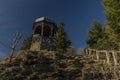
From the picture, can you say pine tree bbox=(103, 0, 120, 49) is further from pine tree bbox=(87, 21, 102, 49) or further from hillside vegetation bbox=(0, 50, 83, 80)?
pine tree bbox=(87, 21, 102, 49)

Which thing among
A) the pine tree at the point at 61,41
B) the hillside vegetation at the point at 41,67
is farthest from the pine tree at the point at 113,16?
the pine tree at the point at 61,41

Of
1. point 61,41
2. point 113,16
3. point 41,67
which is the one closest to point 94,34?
point 61,41

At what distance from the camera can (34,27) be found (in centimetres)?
4022

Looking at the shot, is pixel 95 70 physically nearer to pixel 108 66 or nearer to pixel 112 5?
pixel 108 66

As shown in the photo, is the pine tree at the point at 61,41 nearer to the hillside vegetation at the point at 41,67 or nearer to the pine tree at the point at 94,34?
the pine tree at the point at 94,34

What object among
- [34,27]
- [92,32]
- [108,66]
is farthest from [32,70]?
[92,32]

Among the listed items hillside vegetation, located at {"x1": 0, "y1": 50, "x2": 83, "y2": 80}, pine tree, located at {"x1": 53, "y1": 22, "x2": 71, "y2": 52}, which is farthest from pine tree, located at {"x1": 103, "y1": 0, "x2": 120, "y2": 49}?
pine tree, located at {"x1": 53, "y1": 22, "x2": 71, "y2": 52}

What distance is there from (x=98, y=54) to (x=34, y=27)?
16957 millimetres

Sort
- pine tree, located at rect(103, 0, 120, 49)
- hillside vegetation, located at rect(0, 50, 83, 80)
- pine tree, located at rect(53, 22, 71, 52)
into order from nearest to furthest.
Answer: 1. pine tree, located at rect(103, 0, 120, 49)
2. hillside vegetation, located at rect(0, 50, 83, 80)
3. pine tree, located at rect(53, 22, 71, 52)

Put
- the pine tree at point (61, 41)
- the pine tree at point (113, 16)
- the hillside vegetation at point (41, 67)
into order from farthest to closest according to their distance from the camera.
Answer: the pine tree at point (61, 41) → the hillside vegetation at point (41, 67) → the pine tree at point (113, 16)

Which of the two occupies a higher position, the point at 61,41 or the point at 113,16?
the point at 61,41

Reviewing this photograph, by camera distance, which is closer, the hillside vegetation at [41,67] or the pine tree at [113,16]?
the pine tree at [113,16]

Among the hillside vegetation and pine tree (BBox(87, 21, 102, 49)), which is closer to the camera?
the hillside vegetation

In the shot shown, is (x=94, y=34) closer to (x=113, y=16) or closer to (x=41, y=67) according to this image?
(x=41, y=67)
